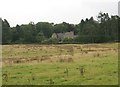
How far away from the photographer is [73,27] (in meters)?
167

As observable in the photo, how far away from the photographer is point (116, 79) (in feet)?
64.6

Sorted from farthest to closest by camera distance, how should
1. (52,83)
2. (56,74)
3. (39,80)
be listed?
(56,74) < (39,80) < (52,83)

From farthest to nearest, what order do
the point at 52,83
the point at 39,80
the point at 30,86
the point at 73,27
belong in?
the point at 73,27
the point at 39,80
the point at 52,83
the point at 30,86

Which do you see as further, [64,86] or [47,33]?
[47,33]

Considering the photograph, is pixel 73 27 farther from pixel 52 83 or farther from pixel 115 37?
pixel 52 83

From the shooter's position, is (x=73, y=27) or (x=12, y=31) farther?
(x=73, y=27)

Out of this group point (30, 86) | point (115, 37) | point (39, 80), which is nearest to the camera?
point (30, 86)

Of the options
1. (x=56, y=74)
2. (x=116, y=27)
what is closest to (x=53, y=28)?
(x=116, y=27)

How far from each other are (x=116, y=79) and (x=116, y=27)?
299 feet

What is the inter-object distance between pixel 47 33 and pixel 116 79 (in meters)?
136

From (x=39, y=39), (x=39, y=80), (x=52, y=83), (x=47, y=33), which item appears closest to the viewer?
(x=52, y=83)

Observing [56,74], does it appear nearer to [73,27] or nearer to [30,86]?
[30,86]

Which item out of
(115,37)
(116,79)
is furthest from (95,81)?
(115,37)

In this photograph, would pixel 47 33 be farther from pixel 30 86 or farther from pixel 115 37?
pixel 30 86
